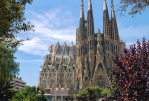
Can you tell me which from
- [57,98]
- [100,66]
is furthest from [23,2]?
[57,98]

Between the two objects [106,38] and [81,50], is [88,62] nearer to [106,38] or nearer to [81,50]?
[81,50]

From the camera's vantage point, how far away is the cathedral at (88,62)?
2539 inches

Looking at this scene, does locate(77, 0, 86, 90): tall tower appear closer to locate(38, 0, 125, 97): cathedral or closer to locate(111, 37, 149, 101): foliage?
locate(38, 0, 125, 97): cathedral

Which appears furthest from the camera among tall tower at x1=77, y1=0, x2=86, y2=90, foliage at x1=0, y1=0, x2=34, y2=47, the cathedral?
tall tower at x1=77, y1=0, x2=86, y2=90

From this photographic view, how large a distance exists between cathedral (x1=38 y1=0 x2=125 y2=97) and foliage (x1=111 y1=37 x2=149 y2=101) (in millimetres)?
51726

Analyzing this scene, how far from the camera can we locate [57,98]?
70.1 metres

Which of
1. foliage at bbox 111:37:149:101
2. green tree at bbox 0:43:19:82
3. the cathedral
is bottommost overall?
foliage at bbox 111:37:149:101

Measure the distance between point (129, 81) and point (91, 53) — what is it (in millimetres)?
57261

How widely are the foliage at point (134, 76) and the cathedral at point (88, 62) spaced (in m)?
51.7

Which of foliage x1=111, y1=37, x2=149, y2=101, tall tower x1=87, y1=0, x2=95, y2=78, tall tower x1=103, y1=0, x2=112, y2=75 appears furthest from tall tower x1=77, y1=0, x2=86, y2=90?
foliage x1=111, y1=37, x2=149, y2=101

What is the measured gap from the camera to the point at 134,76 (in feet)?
32.1

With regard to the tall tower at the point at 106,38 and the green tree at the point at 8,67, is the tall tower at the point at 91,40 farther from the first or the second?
the green tree at the point at 8,67

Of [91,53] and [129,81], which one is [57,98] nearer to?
[91,53]

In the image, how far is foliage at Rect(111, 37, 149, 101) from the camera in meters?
9.68
